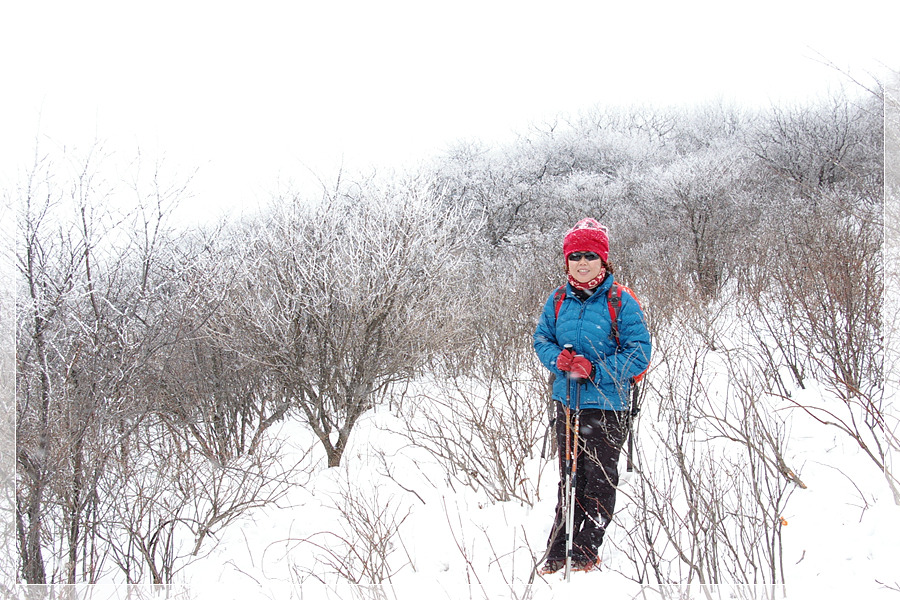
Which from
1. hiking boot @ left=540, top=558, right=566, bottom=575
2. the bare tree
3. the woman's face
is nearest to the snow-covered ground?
hiking boot @ left=540, top=558, right=566, bottom=575

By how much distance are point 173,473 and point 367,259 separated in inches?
112

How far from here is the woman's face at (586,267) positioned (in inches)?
76.1

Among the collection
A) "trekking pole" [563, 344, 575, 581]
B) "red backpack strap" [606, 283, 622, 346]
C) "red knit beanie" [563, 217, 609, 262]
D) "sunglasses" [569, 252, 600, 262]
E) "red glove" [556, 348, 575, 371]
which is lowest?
"trekking pole" [563, 344, 575, 581]

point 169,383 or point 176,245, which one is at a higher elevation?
point 176,245

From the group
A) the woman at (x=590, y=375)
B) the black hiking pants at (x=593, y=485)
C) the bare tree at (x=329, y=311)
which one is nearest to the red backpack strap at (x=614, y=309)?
the woman at (x=590, y=375)

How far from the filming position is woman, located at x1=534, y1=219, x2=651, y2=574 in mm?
1829

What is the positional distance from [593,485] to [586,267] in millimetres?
820

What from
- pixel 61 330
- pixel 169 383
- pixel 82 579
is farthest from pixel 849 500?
Answer: pixel 169 383

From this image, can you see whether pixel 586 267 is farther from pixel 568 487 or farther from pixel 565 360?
pixel 568 487

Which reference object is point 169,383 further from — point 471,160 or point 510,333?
point 471,160

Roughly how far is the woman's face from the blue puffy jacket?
0.18ft

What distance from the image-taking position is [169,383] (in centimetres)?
447

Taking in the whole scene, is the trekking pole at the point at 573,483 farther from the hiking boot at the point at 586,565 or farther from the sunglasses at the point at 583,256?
the sunglasses at the point at 583,256

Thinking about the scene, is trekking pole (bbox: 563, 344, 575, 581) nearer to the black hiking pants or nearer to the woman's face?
the black hiking pants
